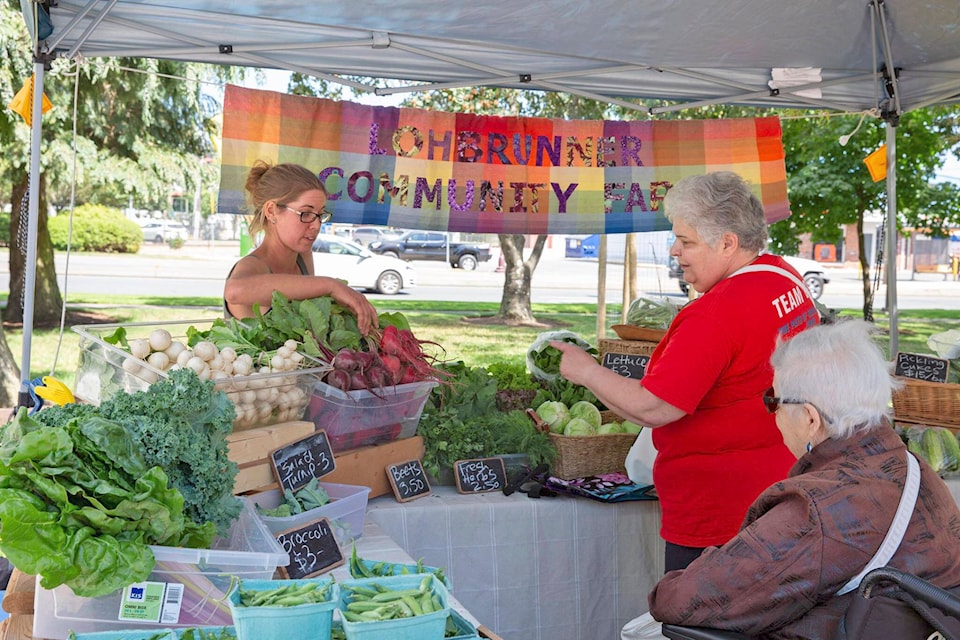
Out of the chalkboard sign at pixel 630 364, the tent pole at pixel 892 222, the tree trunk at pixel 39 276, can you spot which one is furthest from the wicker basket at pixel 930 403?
the tree trunk at pixel 39 276

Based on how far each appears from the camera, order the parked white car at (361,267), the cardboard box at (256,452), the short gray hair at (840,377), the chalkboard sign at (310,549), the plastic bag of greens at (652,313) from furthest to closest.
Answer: the parked white car at (361,267) < the plastic bag of greens at (652,313) < the cardboard box at (256,452) < the chalkboard sign at (310,549) < the short gray hair at (840,377)

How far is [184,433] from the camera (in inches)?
71.7

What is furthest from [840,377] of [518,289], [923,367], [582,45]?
[518,289]

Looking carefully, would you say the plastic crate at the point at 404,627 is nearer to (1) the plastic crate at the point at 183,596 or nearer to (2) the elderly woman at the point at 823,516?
(1) the plastic crate at the point at 183,596

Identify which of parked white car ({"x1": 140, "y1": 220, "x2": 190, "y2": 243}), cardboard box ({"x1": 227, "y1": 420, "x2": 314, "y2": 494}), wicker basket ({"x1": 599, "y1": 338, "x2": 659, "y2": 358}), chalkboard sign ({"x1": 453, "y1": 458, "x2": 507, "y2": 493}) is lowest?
chalkboard sign ({"x1": 453, "y1": 458, "x2": 507, "y2": 493})

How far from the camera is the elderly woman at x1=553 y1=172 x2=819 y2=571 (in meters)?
2.47

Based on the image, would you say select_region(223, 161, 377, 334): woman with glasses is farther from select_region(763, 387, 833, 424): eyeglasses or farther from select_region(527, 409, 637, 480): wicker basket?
select_region(763, 387, 833, 424): eyeglasses


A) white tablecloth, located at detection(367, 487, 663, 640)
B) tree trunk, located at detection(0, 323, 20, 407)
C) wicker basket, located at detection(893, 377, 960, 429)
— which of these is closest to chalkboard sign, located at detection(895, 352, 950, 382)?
wicker basket, located at detection(893, 377, 960, 429)

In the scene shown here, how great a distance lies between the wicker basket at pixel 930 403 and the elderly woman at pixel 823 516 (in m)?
2.33

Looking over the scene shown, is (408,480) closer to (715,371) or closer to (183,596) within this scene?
(715,371)

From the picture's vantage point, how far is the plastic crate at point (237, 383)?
2455 mm

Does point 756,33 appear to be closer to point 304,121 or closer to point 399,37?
point 399,37

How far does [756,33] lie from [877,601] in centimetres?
327

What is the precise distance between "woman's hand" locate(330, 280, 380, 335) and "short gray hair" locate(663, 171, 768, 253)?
3.34 ft
